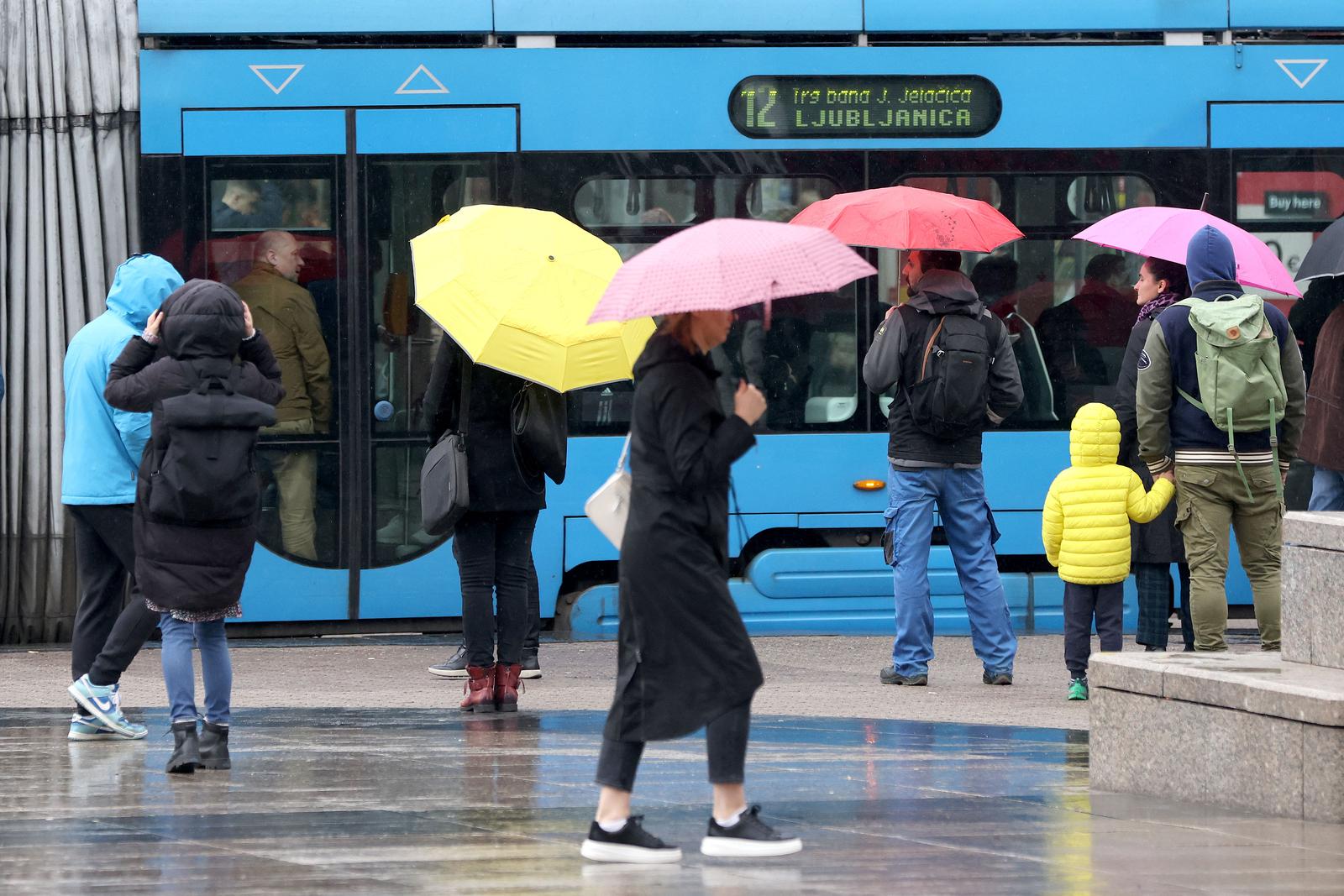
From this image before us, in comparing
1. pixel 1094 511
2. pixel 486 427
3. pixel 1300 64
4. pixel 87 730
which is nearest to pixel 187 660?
pixel 87 730

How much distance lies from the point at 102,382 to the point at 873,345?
11.0 feet

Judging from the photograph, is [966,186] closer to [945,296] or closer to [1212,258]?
[945,296]

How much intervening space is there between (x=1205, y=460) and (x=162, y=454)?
4.16 meters

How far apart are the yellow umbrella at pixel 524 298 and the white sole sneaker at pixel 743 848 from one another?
275cm

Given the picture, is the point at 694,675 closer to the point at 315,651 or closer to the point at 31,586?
the point at 315,651

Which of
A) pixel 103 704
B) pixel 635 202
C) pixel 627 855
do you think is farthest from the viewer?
pixel 635 202

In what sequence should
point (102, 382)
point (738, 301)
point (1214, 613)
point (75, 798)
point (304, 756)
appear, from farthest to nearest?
point (1214, 613), point (102, 382), point (304, 756), point (75, 798), point (738, 301)

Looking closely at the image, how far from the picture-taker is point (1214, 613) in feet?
27.0

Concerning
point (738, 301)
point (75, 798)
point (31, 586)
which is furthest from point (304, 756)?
point (31, 586)

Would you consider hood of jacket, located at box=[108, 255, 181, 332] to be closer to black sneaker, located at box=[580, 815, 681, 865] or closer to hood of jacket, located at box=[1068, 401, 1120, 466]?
black sneaker, located at box=[580, 815, 681, 865]

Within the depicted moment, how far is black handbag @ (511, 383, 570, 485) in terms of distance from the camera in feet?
26.8

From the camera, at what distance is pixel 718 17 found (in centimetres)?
1056

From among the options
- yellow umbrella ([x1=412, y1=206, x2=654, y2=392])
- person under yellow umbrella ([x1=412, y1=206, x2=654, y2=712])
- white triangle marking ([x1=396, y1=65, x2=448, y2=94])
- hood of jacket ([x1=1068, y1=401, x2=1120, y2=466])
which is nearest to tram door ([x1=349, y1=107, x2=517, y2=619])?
white triangle marking ([x1=396, y1=65, x2=448, y2=94])

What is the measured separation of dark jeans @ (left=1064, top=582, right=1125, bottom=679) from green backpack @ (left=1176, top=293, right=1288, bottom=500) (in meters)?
0.75
